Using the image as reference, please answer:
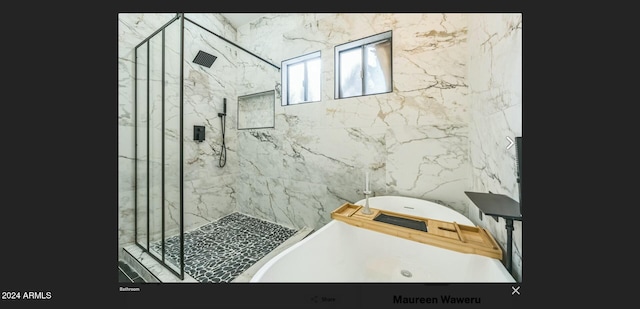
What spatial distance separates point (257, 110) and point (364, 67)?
1258 mm

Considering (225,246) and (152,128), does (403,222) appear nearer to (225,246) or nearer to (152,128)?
(225,246)

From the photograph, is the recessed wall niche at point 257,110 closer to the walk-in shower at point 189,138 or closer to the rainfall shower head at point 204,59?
the walk-in shower at point 189,138

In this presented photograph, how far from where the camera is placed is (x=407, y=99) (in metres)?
1.38

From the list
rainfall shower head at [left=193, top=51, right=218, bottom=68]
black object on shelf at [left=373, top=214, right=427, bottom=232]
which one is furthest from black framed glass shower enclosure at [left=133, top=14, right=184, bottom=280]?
black object on shelf at [left=373, top=214, right=427, bottom=232]

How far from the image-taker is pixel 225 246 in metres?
1.56

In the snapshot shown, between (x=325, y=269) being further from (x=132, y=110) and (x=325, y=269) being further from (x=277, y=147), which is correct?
(x=132, y=110)

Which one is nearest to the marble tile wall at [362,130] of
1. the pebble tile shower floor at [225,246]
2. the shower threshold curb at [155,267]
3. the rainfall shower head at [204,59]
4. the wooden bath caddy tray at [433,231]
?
the pebble tile shower floor at [225,246]

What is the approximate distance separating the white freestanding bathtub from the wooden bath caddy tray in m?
0.02

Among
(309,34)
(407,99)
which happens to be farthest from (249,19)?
(407,99)

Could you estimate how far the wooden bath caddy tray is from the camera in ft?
2.62

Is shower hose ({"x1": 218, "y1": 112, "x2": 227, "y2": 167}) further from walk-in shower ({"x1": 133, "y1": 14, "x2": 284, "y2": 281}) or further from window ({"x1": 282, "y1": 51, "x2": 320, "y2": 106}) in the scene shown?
window ({"x1": 282, "y1": 51, "x2": 320, "y2": 106})

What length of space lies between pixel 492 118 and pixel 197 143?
7.59ft

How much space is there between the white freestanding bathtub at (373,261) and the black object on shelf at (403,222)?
92 millimetres

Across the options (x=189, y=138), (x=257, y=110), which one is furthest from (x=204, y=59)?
(x=189, y=138)
